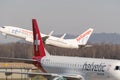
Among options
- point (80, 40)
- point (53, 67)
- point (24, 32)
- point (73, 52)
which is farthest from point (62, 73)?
point (73, 52)

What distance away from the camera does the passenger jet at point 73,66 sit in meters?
40.6

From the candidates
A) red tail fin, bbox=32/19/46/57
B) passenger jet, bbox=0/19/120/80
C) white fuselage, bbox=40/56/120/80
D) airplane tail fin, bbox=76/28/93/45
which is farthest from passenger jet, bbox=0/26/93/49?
white fuselage, bbox=40/56/120/80

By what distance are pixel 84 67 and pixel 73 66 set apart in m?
2.01

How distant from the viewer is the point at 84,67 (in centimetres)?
4381

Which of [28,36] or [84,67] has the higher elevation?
[28,36]

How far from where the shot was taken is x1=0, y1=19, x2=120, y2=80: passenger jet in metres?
40.6

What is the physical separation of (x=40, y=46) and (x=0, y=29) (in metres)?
88.3

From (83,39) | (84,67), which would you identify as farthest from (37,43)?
(83,39)

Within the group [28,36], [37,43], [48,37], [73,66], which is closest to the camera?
[73,66]

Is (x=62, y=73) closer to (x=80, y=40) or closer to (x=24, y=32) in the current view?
(x=24, y=32)

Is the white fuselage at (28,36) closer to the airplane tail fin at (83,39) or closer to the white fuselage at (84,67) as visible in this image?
the airplane tail fin at (83,39)

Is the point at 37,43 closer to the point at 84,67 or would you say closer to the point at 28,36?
the point at 84,67

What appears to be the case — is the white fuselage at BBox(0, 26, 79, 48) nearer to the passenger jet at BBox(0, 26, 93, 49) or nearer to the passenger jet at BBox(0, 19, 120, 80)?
the passenger jet at BBox(0, 26, 93, 49)

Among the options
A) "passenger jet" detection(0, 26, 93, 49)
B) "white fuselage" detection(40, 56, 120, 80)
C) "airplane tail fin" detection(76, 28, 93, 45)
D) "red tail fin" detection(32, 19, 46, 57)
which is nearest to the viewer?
"white fuselage" detection(40, 56, 120, 80)
